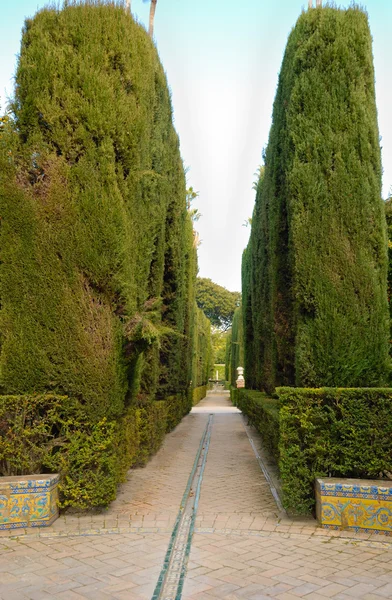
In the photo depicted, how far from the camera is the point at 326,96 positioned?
6.34m

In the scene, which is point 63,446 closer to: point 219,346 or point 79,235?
point 79,235

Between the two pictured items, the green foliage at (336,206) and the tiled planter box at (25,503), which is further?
the green foliage at (336,206)

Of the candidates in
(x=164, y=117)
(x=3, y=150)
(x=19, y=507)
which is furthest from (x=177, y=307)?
(x=19, y=507)

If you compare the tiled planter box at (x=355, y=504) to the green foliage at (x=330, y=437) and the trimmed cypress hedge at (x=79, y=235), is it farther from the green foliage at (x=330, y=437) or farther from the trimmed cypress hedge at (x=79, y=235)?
the trimmed cypress hedge at (x=79, y=235)

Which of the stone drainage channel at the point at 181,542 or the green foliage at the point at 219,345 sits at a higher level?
the green foliage at the point at 219,345

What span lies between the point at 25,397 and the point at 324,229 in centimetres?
435

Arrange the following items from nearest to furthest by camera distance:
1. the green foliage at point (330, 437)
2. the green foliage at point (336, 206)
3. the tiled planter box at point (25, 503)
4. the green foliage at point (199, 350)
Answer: the tiled planter box at point (25, 503)
the green foliage at point (330, 437)
the green foliage at point (336, 206)
the green foliage at point (199, 350)

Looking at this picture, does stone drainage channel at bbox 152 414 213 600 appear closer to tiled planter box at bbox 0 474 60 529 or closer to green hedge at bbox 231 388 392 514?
green hedge at bbox 231 388 392 514

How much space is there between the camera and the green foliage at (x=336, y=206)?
579cm

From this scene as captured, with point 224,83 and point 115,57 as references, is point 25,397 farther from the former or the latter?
point 224,83

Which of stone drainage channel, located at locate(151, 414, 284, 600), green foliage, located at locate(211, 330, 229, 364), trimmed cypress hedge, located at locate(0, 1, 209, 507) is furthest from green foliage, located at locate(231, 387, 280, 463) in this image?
green foliage, located at locate(211, 330, 229, 364)

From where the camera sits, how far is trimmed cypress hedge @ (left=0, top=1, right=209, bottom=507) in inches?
216

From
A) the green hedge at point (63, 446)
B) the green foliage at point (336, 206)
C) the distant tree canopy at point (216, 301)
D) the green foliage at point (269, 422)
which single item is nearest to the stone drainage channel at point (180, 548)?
the green hedge at point (63, 446)

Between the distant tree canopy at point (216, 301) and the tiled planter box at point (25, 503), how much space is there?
5753cm
